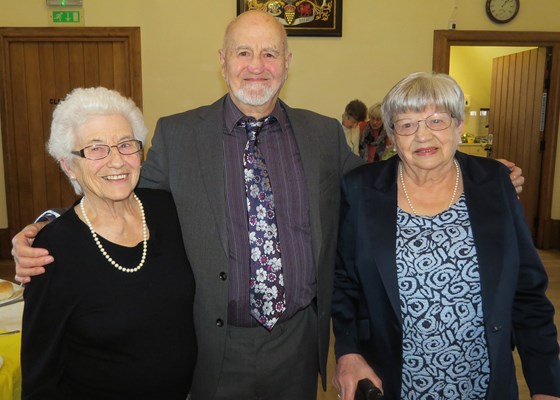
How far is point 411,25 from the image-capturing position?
209 inches

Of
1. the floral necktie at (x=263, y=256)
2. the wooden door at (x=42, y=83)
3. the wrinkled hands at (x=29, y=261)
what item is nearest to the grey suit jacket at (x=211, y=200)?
the floral necktie at (x=263, y=256)

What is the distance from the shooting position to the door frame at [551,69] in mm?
A: 5316

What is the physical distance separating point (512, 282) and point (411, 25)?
173 inches

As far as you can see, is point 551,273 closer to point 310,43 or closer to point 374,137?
point 374,137

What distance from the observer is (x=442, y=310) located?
1.49 m

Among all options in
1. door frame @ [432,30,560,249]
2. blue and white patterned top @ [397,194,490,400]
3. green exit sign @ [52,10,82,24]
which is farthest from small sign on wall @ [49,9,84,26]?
blue and white patterned top @ [397,194,490,400]

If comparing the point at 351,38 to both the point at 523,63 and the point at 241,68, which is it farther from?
the point at 241,68

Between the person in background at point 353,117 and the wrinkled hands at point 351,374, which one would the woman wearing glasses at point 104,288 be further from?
the person in background at point 353,117

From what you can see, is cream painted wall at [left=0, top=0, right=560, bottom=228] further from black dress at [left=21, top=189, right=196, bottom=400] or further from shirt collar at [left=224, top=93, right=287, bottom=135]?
black dress at [left=21, top=189, right=196, bottom=400]

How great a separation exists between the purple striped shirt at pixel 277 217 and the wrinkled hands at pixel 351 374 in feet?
0.76

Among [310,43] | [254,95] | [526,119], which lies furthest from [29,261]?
[526,119]

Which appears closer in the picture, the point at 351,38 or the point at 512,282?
the point at 512,282

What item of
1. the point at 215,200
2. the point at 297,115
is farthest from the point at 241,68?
the point at 215,200

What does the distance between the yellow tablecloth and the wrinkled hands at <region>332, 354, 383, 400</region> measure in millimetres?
1018
